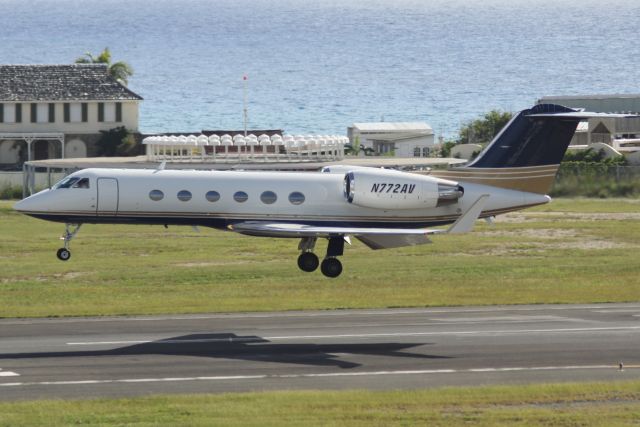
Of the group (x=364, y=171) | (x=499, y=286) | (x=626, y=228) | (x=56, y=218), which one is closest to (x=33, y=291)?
(x=56, y=218)

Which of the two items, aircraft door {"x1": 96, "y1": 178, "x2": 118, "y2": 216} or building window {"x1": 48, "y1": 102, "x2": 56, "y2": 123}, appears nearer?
aircraft door {"x1": 96, "y1": 178, "x2": 118, "y2": 216}

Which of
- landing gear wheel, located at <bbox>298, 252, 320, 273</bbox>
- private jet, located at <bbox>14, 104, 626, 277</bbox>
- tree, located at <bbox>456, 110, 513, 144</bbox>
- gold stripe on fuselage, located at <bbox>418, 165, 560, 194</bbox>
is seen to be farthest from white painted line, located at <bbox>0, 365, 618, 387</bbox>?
tree, located at <bbox>456, 110, 513, 144</bbox>

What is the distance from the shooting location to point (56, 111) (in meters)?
97.4

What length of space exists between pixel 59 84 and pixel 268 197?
60.7 meters

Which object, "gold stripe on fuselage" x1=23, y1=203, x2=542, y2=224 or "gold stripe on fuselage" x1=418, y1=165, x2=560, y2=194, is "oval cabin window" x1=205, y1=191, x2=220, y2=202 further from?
"gold stripe on fuselage" x1=418, y1=165, x2=560, y2=194

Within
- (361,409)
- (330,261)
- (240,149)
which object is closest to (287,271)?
(330,261)

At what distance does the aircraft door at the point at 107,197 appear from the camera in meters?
41.2

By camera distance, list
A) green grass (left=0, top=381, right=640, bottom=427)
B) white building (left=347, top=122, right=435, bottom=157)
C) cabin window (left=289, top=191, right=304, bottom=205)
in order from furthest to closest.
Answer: white building (left=347, top=122, right=435, bottom=157), cabin window (left=289, top=191, right=304, bottom=205), green grass (left=0, top=381, right=640, bottom=427)

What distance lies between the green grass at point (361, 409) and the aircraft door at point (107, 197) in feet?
42.2

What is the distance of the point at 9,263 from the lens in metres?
56.9

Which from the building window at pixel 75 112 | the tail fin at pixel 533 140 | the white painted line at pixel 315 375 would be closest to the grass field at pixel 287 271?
the tail fin at pixel 533 140

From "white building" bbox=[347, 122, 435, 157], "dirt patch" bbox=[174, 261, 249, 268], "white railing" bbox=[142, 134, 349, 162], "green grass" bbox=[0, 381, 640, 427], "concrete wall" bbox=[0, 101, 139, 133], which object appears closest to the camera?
"green grass" bbox=[0, 381, 640, 427]

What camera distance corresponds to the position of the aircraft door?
41.2 metres

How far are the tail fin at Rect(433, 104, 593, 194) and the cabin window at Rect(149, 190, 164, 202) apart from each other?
9551mm
